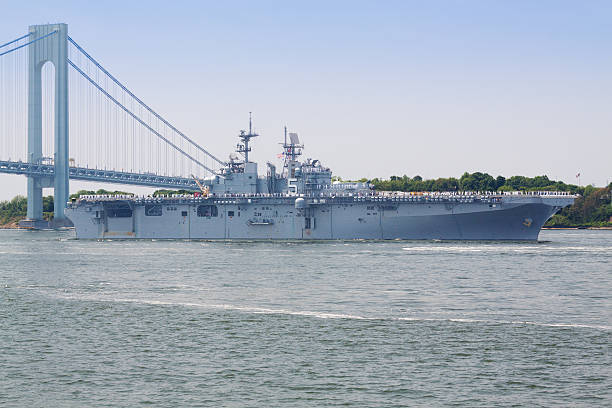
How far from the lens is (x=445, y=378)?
567 inches

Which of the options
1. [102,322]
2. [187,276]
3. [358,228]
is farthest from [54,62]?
[102,322]

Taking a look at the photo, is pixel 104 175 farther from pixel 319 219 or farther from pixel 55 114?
pixel 319 219

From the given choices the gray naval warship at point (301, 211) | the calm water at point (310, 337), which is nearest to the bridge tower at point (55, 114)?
the gray naval warship at point (301, 211)

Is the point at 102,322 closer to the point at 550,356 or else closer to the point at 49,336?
the point at 49,336

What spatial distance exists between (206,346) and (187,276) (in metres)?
15.3

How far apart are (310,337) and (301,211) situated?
40.9 m

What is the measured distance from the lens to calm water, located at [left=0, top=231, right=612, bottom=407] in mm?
13617

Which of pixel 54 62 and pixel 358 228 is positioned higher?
pixel 54 62

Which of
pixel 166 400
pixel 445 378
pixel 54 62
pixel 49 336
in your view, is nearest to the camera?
pixel 166 400

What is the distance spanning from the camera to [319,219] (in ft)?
194

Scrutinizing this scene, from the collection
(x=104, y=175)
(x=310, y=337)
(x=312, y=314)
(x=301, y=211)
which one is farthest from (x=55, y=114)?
(x=310, y=337)

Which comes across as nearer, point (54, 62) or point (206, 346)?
point (206, 346)

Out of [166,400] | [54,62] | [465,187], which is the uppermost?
[54,62]

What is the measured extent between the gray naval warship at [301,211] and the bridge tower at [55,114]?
2492cm
